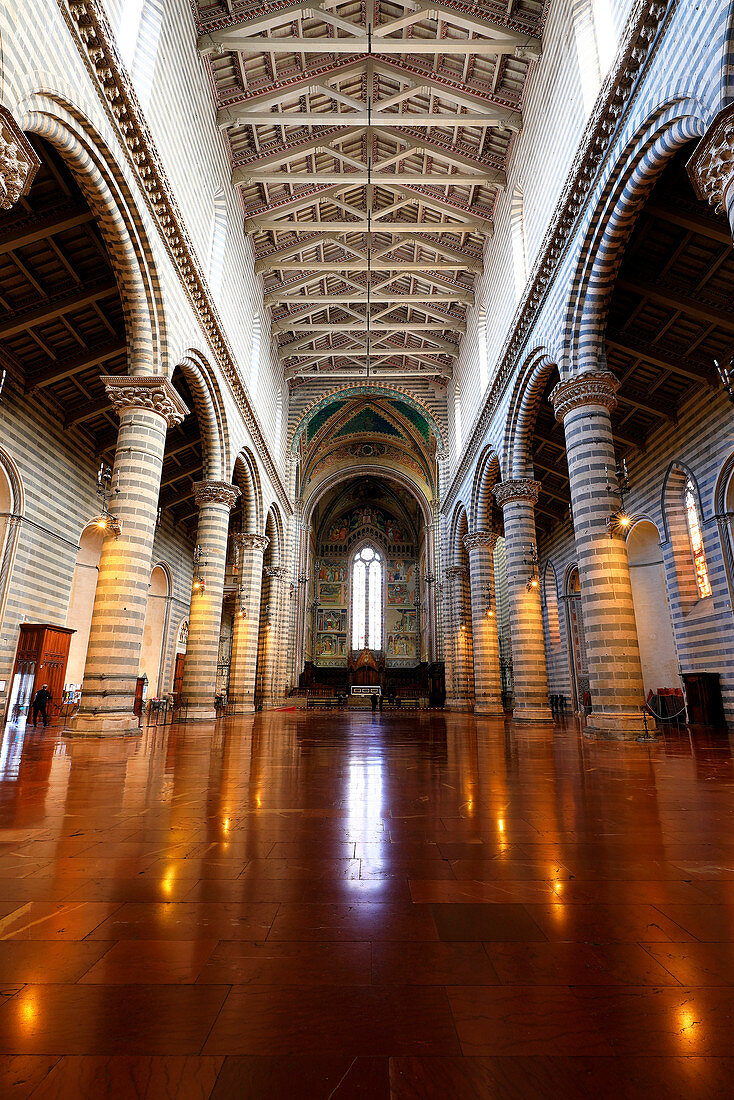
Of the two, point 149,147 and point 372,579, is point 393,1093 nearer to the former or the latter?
point 149,147

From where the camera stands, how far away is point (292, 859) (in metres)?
3.03

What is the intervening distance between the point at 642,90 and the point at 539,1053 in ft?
40.0

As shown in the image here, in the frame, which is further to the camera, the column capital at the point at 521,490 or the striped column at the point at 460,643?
the striped column at the point at 460,643

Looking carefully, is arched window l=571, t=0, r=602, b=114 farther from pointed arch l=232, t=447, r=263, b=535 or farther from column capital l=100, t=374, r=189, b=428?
pointed arch l=232, t=447, r=263, b=535

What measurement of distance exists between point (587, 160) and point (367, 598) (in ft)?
111

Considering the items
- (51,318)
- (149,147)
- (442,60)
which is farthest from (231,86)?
(51,318)

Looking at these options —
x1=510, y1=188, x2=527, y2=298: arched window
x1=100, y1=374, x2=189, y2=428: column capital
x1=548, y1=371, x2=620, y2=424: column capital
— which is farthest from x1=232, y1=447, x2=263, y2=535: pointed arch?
x1=548, y1=371, x2=620, y2=424: column capital

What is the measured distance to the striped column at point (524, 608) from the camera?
49.9 feet

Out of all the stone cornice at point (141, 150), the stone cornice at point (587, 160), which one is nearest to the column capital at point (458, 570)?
the stone cornice at point (587, 160)

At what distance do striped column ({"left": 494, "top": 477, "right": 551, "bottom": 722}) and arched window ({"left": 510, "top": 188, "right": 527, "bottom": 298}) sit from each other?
602 cm

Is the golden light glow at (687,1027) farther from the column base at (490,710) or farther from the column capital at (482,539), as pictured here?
the column capital at (482,539)

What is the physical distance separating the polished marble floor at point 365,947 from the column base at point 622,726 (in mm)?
5878

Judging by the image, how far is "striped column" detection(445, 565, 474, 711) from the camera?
2459 centimetres

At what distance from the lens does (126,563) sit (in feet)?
35.7
